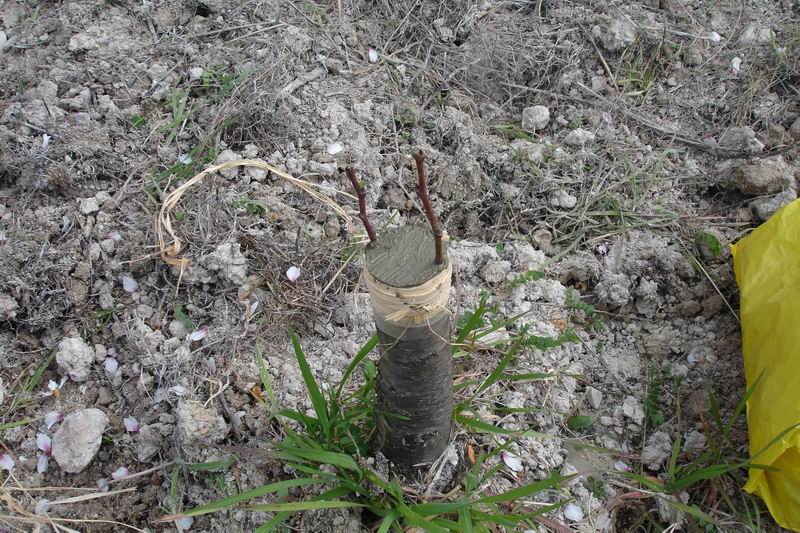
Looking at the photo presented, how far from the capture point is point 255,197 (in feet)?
7.39

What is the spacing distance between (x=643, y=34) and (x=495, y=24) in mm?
643

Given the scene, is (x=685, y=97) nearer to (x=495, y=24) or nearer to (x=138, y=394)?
(x=495, y=24)

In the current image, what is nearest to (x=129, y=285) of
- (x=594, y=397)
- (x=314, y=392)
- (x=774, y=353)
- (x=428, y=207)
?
(x=314, y=392)

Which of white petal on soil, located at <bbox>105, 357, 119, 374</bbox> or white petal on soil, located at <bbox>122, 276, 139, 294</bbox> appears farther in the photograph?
white petal on soil, located at <bbox>122, 276, 139, 294</bbox>

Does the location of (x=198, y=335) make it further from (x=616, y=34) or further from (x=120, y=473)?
(x=616, y=34)

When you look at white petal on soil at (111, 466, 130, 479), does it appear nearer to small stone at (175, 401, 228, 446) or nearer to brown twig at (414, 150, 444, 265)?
small stone at (175, 401, 228, 446)

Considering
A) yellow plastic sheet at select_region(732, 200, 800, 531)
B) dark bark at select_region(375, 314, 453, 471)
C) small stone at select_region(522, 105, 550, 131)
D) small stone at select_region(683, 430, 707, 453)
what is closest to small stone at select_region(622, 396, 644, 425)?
small stone at select_region(683, 430, 707, 453)

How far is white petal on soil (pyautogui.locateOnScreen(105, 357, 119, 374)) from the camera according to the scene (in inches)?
79.1

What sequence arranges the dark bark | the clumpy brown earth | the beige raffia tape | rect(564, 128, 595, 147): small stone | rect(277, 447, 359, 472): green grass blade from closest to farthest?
the beige raffia tape < the dark bark < rect(277, 447, 359, 472): green grass blade < the clumpy brown earth < rect(564, 128, 595, 147): small stone

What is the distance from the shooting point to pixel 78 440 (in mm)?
1818

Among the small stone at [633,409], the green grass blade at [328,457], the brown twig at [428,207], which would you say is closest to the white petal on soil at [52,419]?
the green grass blade at [328,457]

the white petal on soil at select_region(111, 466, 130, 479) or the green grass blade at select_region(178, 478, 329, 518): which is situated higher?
the green grass blade at select_region(178, 478, 329, 518)

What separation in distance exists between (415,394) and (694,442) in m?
0.97

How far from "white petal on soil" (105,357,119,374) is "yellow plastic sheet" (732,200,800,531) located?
182cm
